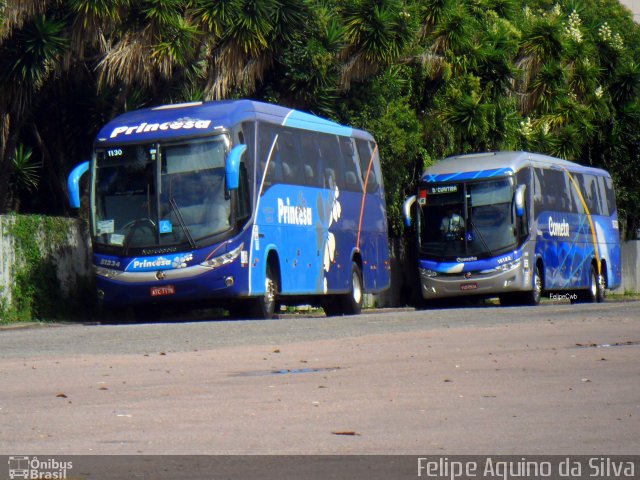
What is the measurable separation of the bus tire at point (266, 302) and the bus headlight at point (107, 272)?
219 cm

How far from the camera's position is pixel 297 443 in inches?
308

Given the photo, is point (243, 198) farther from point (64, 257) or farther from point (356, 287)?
point (356, 287)

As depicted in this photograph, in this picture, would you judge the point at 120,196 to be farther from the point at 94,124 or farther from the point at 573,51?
the point at 573,51

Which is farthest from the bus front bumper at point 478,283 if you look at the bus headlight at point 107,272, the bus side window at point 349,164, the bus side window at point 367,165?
the bus headlight at point 107,272

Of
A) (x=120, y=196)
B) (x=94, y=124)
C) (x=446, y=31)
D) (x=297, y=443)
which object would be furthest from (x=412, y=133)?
(x=297, y=443)

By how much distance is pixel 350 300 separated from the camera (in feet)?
87.1

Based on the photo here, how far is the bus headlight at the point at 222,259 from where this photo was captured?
21516 mm

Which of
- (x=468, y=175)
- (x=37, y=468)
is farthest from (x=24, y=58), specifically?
(x=37, y=468)

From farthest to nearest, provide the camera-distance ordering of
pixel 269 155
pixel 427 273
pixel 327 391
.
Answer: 1. pixel 427 273
2. pixel 269 155
3. pixel 327 391

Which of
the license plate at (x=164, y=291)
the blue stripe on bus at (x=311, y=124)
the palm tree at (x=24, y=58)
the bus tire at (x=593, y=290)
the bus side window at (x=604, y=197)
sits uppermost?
the palm tree at (x=24, y=58)

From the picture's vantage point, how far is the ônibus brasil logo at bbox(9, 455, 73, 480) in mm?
6662

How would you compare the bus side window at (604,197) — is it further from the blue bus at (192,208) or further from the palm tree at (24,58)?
the palm tree at (24,58)

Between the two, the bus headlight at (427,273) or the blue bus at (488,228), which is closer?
the blue bus at (488,228)

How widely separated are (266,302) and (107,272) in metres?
2.62
